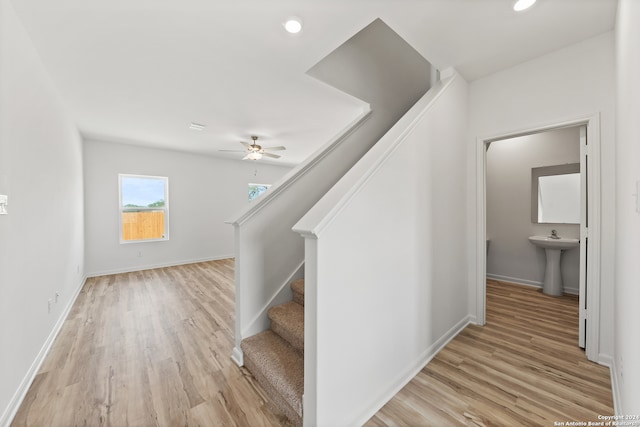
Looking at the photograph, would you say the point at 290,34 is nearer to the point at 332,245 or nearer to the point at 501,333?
the point at 332,245

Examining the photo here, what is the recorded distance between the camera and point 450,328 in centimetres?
228

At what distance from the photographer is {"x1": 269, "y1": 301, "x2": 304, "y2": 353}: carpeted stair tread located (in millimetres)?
1761

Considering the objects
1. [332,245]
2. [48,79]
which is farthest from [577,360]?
[48,79]

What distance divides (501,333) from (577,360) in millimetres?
521

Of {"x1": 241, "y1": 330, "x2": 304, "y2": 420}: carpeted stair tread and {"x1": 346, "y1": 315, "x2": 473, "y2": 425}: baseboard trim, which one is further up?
{"x1": 241, "y1": 330, "x2": 304, "y2": 420}: carpeted stair tread

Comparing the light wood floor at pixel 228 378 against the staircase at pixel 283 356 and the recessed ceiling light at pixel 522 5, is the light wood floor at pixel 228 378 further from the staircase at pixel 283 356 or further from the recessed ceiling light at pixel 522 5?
the recessed ceiling light at pixel 522 5

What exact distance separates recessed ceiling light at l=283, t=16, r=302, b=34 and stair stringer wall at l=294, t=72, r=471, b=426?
3.40 feet

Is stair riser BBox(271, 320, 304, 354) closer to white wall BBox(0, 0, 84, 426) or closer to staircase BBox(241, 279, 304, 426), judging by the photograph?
staircase BBox(241, 279, 304, 426)

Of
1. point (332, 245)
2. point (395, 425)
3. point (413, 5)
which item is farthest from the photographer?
point (413, 5)

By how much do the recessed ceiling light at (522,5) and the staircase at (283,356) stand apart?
257 cm

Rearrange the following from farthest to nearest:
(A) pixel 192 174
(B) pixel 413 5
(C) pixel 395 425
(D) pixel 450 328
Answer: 1. (A) pixel 192 174
2. (D) pixel 450 328
3. (B) pixel 413 5
4. (C) pixel 395 425

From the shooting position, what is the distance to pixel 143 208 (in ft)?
17.0

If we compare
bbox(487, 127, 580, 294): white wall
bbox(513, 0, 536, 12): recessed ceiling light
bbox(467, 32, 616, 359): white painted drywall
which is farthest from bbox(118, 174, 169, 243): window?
bbox(487, 127, 580, 294): white wall

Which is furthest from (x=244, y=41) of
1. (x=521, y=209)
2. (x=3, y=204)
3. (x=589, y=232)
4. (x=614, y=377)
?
(x=521, y=209)
